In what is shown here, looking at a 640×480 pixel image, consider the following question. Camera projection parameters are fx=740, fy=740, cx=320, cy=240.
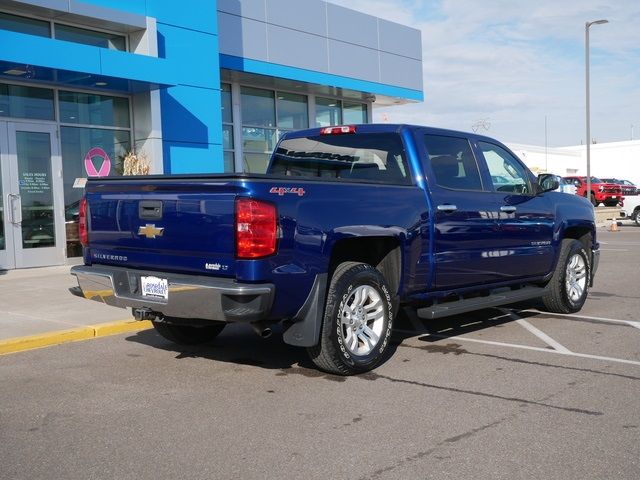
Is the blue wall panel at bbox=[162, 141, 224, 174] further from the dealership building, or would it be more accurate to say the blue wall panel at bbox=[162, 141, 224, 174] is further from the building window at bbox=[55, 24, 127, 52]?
the building window at bbox=[55, 24, 127, 52]

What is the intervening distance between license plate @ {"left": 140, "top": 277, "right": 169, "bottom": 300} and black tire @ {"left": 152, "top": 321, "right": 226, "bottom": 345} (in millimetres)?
1303

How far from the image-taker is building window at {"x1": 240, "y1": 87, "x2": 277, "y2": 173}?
739 inches

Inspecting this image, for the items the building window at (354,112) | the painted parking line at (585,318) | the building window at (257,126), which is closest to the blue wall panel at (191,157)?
the building window at (257,126)

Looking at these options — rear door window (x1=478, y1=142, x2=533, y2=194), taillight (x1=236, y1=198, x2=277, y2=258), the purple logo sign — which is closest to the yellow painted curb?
taillight (x1=236, y1=198, x2=277, y2=258)

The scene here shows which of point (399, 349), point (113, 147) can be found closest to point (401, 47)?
point (113, 147)

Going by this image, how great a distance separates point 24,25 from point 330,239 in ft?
32.4

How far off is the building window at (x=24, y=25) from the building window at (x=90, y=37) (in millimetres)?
239

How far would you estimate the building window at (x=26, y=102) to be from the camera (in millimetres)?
13094

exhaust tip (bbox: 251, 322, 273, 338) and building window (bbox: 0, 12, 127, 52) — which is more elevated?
building window (bbox: 0, 12, 127, 52)

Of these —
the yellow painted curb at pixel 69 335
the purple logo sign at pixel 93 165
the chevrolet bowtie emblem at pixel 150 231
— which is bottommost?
the yellow painted curb at pixel 69 335

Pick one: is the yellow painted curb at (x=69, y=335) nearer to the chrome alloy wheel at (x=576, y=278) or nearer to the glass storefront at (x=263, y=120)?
the chrome alloy wheel at (x=576, y=278)

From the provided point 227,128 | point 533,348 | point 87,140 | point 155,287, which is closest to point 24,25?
point 87,140

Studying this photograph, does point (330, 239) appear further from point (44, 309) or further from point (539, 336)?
point (44, 309)

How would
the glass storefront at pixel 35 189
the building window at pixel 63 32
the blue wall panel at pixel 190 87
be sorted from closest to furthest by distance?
the building window at pixel 63 32 < the glass storefront at pixel 35 189 < the blue wall panel at pixel 190 87
